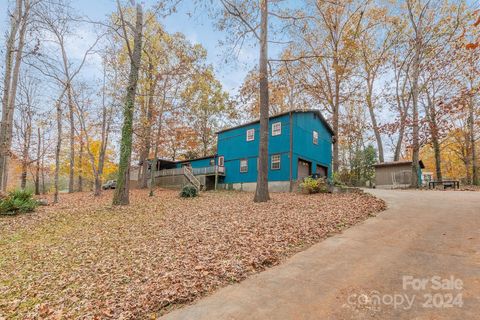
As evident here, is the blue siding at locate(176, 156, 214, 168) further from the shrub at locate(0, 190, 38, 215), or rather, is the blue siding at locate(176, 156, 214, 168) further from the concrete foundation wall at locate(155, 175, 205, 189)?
the shrub at locate(0, 190, 38, 215)

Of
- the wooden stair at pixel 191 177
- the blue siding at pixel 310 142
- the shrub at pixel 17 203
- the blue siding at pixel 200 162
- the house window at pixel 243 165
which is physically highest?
the blue siding at pixel 310 142

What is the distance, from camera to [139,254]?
5.39m

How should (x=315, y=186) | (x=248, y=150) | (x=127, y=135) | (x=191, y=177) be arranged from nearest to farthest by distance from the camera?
(x=127, y=135) → (x=315, y=186) → (x=191, y=177) → (x=248, y=150)

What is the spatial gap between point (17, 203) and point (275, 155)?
15.7 m

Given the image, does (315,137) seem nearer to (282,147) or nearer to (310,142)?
(310,142)

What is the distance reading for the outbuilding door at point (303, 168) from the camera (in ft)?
66.0

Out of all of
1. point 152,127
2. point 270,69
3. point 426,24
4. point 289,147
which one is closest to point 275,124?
point 289,147

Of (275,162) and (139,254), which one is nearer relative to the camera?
(139,254)

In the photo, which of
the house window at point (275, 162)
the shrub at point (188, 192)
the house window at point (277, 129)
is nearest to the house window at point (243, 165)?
the house window at point (275, 162)

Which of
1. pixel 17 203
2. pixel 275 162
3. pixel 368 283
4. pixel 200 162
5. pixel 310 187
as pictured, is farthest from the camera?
pixel 200 162

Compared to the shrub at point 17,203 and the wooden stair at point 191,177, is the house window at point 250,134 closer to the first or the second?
the wooden stair at point 191,177

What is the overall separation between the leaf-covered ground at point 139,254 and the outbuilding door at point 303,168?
35.1 ft

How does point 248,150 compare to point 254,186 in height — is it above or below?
above

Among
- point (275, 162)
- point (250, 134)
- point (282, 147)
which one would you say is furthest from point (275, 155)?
point (250, 134)
